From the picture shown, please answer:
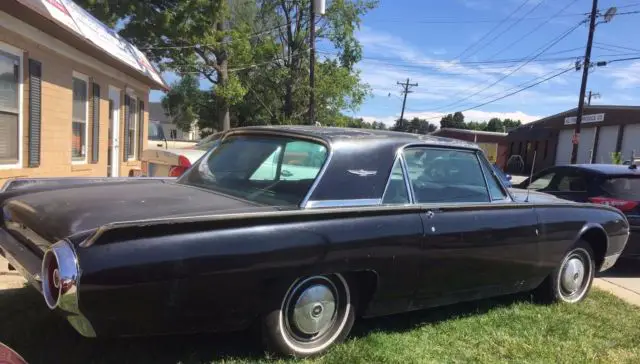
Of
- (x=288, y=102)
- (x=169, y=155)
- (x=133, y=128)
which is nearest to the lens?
(x=169, y=155)

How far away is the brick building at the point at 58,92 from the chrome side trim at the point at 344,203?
4.87 m

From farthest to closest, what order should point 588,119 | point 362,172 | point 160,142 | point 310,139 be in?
1. point 588,119
2. point 160,142
3. point 310,139
4. point 362,172

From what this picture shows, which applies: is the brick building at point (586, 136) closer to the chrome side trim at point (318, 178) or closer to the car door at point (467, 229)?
the car door at point (467, 229)

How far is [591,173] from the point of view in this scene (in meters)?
7.37

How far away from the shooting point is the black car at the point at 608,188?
6848 mm

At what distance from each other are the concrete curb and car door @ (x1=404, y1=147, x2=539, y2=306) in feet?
6.60

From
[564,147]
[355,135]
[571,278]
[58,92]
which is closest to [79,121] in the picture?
[58,92]

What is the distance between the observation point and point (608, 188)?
7.11m

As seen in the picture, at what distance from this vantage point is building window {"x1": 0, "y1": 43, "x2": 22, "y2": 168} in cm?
706

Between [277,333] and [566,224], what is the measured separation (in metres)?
2.93

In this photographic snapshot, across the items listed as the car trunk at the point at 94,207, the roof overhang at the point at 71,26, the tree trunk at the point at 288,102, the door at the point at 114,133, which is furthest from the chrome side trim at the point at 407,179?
the tree trunk at the point at 288,102

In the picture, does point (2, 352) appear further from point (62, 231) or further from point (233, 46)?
point (233, 46)

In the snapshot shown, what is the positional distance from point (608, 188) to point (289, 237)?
5.77 metres

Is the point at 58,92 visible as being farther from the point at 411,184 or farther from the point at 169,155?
the point at 411,184
